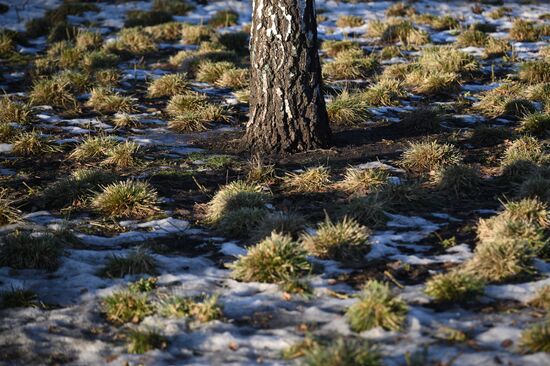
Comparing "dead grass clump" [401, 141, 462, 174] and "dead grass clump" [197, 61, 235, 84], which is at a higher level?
"dead grass clump" [197, 61, 235, 84]

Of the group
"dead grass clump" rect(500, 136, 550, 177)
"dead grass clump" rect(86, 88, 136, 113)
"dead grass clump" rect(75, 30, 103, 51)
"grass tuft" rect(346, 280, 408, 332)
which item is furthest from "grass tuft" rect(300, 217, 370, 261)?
"dead grass clump" rect(75, 30, 103, 51)

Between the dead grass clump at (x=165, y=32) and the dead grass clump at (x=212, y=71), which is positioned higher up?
the dead grass clump at (x=165, y=32)

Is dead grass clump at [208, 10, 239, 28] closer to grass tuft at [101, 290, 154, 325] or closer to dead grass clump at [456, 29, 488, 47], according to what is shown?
dead grass clump at [456, 29, 488, 47]

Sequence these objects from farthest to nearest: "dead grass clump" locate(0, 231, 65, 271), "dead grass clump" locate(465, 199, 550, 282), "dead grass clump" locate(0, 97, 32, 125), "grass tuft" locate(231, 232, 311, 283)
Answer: "dead grass clump" locate(0, 97, 32, 125), "dead grass clump" locate(0, 231, 65, 271), "grass tuft" locate(231, 232, 311, 283), "dead grass clump" locate(465, 199, 550, 282)

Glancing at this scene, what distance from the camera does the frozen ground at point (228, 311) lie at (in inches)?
159

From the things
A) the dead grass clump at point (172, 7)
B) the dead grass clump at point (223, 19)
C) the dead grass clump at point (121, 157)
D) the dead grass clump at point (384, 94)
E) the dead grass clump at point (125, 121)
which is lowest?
the dead grass clump at point (121, 157)

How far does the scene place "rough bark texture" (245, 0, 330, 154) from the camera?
7.66 metres

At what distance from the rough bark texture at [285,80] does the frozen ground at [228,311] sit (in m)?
2.14

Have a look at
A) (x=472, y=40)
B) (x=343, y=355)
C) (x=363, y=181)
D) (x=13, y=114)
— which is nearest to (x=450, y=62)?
(x=472, y=40)

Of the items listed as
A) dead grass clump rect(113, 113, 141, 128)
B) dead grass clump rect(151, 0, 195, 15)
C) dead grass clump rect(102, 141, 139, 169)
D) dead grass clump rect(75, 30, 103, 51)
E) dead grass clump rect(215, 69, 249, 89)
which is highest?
dead grass clump rect(151, 0, 195, 15)

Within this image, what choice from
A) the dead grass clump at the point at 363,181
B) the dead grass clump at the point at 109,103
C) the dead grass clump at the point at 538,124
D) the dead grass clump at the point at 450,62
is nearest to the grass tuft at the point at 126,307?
the dead grass clump at the point at 363,181

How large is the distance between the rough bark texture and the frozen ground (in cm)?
214

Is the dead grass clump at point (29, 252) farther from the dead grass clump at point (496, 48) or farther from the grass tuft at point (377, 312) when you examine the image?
the dead grass clump at point (496, 48)

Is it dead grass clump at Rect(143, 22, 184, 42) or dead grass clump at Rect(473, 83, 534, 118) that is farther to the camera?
dead grass clump at Rect(143, 22, 184, 42)
